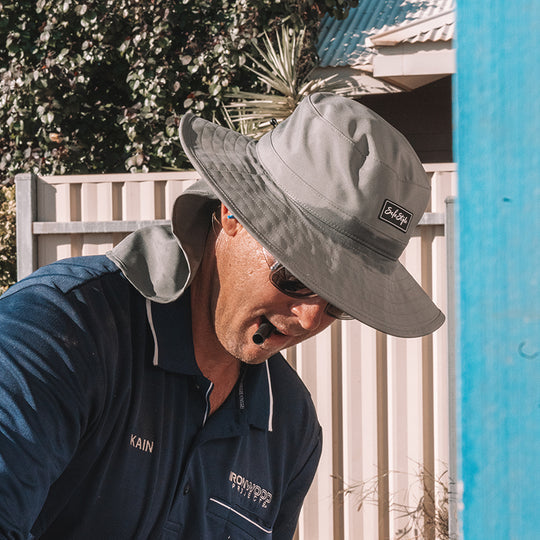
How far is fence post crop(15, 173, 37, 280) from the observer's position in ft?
16.1

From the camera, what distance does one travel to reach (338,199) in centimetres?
152

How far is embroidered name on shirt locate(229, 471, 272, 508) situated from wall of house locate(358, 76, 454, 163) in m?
8.88

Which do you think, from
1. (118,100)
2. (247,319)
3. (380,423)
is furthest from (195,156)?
(118,100)

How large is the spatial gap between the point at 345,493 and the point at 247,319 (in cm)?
309

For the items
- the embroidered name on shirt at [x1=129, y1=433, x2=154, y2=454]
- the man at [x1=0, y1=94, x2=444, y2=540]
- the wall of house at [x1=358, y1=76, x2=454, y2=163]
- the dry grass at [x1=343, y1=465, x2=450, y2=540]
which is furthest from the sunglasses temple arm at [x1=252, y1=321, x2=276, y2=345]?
the wall of house at [x1=358, y1=76, x2=454, y2=163]

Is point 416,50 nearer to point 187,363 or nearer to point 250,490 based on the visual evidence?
point 250,490

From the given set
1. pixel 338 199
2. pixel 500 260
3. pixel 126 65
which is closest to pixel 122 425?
pixel 338 199

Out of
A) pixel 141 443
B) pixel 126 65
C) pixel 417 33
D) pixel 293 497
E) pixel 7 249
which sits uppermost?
pixel 417 33

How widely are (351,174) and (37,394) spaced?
27.5 inches

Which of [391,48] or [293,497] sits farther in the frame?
[391,48]

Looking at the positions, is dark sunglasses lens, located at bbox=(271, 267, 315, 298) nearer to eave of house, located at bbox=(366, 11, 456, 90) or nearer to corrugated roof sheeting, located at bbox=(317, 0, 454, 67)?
eave of house, located at bbox=(366, 11, 456, 90)

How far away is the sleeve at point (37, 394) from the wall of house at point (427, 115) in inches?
370

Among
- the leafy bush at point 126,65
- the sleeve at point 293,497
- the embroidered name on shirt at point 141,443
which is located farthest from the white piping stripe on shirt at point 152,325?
the leafy bush at point 126,65

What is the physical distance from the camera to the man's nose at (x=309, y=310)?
1564mm
